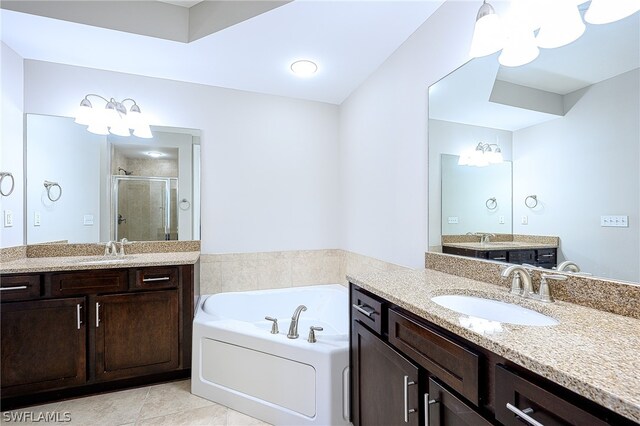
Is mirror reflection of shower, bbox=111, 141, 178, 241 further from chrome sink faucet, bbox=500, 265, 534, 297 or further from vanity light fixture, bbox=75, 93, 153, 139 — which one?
chrome sink faucet, bbox=500, 265, 534, 297

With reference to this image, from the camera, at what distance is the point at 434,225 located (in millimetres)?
1818

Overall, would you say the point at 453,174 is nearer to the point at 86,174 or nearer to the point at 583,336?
the point at 583,336

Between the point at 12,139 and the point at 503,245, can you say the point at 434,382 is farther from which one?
the point at 12,139

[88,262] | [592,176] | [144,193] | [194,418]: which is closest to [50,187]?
[144,193]

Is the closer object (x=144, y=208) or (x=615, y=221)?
(x=615, y=221)

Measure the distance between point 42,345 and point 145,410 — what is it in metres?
0.78

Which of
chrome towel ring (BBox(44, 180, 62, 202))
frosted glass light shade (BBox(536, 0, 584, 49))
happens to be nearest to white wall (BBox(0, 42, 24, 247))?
chrome towel ring (BBox(44, 180, 62, 202))

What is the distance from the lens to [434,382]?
990 millimetres

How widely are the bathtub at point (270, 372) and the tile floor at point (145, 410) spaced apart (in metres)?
0.07

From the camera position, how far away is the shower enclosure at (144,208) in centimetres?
253

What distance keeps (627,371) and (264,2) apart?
83.8 inches

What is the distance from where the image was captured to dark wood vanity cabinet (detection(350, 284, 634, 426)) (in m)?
0.64

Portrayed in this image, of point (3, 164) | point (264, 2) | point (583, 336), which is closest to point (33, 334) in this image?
point (3, 164)

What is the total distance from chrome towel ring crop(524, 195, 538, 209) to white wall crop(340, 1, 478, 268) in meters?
0.62
